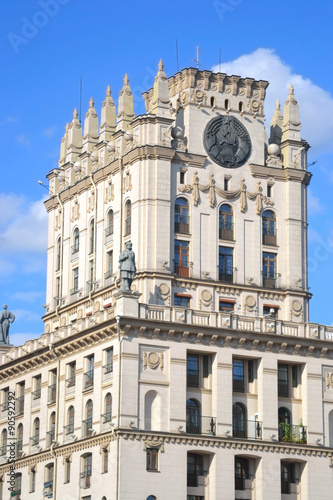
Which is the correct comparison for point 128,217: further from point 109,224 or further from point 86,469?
point 86,469

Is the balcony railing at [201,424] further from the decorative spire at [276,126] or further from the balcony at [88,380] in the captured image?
the decorative spire at [276,126]

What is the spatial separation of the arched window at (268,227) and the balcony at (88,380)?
18.9 metres

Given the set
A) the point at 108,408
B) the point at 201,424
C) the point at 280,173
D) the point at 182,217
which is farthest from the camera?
the point at 280,173

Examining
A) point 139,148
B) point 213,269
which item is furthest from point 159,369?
point 139,148

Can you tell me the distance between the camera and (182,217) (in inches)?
4432

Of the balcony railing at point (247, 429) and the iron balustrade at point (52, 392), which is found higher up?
the iron balustrade at point (52, 392)

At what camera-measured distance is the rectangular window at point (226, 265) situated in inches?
4454

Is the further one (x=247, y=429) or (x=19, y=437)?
(x=19, y=437)

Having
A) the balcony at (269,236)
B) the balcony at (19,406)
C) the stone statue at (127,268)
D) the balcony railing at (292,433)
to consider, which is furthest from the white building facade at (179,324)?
the stone statue at (127,268)

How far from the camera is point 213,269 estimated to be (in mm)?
112500

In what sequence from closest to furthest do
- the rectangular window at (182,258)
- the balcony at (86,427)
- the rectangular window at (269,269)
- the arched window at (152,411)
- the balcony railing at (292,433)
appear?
the arched window at (152,411)
the balcony at (86,427)
the balcony railing at (292,433)
the rectangular window at (182,258)
the rectangular window at (269,269)

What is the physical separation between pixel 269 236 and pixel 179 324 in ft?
48.6

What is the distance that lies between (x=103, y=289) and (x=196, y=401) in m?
14.0

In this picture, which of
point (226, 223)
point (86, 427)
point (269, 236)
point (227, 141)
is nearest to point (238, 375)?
point (86, 427)
